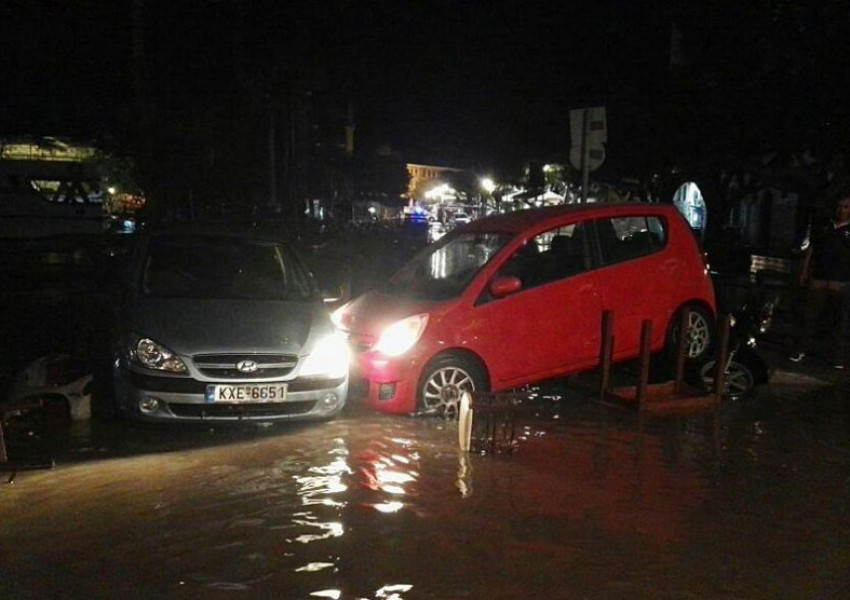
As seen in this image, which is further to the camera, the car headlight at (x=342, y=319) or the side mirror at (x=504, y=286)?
the car headlight at (x=342, y=319)

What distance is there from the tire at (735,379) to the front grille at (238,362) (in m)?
4.42

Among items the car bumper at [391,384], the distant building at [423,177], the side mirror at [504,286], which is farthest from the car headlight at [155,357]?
the distant building at [423,177]

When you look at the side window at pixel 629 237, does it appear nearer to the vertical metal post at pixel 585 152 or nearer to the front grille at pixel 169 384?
the vertical metal post at pixel 585 152

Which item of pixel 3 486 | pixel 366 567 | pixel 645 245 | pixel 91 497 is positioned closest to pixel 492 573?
pixel 366 567

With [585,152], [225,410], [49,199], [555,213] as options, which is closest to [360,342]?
[225,410]

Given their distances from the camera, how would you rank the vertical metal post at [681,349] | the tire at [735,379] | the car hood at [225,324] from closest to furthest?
1. the car hood at [225,324]
2. the vertical metal post at [681,349]
3. the tire at [735,379]

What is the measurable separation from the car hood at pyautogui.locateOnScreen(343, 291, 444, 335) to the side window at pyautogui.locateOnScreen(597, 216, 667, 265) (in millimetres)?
1866

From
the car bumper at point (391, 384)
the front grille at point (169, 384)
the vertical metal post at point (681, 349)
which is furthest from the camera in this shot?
the vertical metal post at point (681, 349)

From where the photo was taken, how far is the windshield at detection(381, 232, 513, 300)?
8203 millimetres

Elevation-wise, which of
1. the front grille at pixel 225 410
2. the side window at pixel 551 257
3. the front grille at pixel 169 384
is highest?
the side window at pixel 551 257

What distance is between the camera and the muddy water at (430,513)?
14.9ft

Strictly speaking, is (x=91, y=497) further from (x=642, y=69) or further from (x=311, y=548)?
(x=642, y=69)

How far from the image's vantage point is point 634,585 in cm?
449

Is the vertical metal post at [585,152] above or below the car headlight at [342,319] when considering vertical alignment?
above
